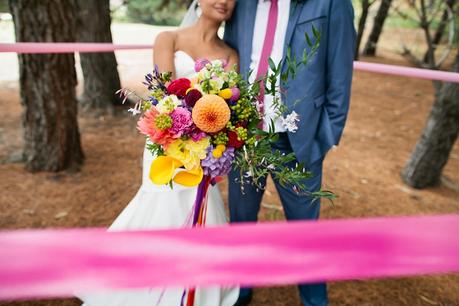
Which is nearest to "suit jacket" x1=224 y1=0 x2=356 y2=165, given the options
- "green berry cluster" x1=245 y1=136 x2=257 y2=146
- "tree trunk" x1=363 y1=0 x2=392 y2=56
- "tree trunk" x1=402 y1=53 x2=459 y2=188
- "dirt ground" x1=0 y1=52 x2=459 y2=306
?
"green berry cluster" x1=245 y1=136 x2=257 y2=146

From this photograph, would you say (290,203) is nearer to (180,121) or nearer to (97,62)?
(180,121)

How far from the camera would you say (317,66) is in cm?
188

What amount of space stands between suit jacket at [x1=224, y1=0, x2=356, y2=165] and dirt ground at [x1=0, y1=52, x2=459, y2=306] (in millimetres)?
1328

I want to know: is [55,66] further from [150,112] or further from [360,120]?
[360,120]

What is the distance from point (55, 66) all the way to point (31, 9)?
21.6 inches

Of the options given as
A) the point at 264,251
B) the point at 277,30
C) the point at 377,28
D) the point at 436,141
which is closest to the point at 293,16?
the point at 277,30

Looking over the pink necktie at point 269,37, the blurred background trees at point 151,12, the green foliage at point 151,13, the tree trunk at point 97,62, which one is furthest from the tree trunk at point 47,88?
the green foliage at point 151,13

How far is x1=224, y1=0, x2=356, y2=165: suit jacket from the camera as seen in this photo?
1.79m

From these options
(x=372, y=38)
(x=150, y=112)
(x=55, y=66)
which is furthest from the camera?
(x=372, y=38)

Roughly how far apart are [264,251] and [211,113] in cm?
76

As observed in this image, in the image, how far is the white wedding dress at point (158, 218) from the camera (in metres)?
2.11

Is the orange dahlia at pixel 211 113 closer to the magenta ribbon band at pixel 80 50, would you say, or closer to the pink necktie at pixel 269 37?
the pink necktie at pixel 269 37

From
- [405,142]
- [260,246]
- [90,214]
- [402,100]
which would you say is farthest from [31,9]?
[402,100]

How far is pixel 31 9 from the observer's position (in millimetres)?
3189
